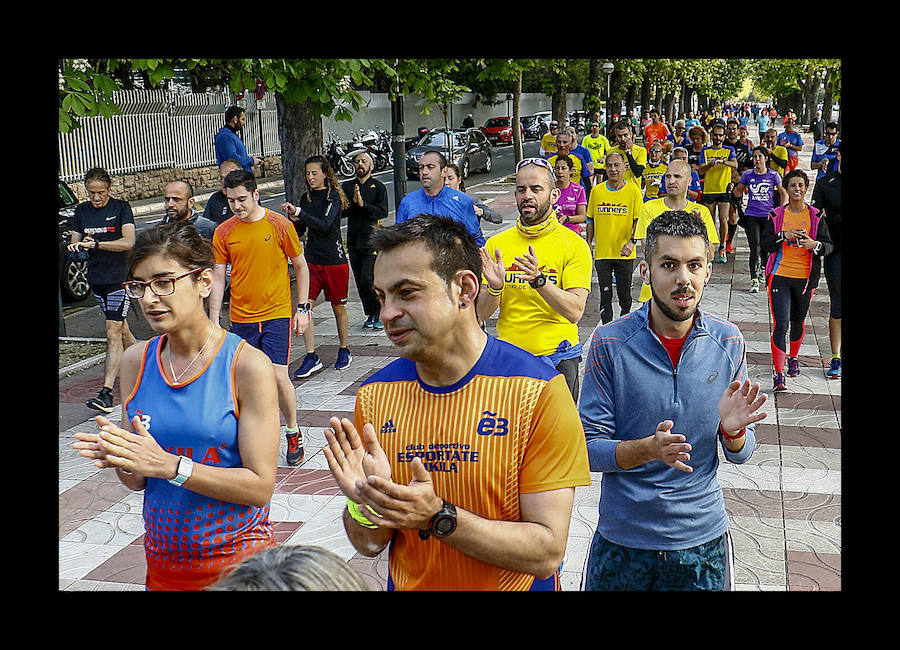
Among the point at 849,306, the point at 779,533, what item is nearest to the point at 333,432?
the point at 849,306

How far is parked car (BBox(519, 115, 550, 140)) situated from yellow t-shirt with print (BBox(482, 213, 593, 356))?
151ft

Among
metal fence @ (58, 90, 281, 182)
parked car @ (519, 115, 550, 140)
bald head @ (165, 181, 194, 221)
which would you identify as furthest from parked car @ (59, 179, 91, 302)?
parked car @ (519, 115, 550, 140)

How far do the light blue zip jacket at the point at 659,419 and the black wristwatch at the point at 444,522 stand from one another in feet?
3.43

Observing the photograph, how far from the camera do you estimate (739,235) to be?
19.9 metres

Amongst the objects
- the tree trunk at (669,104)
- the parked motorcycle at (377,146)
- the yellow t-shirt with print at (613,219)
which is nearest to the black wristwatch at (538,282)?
the yellow t-shirt with print at (613,219)

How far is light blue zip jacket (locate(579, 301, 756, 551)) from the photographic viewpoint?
3.29 metres

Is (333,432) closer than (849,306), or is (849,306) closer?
(333,432)

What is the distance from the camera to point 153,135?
91.4 ft

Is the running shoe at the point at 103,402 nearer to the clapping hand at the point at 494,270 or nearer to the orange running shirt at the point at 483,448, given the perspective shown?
the clapping hand at the point at 494,270

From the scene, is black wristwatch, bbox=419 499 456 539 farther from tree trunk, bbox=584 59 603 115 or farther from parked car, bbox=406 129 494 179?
tree trunk, bbox=584 59 603 115

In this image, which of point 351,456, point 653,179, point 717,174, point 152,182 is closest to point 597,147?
point 717,174

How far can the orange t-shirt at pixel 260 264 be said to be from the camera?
682cm
